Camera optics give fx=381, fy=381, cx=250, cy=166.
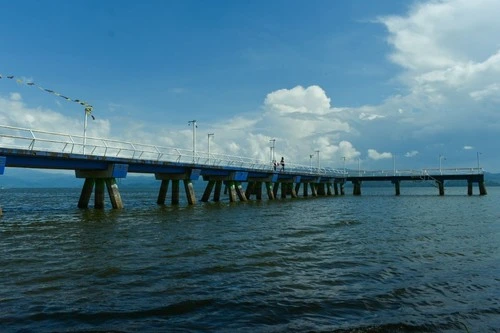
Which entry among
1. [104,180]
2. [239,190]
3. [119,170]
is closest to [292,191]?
[239,190]

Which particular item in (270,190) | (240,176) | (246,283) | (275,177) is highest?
(240,176)

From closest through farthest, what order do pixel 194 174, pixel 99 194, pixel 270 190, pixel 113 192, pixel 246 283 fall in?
pixel 246 283 → pixel 113 192 → pixel 99 194 → pixel 194 174 → pixel 270 190

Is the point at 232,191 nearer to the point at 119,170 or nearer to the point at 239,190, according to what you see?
the point at 239,190

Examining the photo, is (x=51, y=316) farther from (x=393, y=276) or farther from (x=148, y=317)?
(x=393, y=276)

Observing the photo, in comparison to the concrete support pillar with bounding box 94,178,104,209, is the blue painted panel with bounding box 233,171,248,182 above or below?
above

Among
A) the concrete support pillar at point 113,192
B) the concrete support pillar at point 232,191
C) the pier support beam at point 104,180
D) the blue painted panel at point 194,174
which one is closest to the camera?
the pier support beam at point 104,180

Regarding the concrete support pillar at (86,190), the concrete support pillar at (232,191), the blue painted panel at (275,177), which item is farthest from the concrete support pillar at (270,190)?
the concrete support pillar at (86,190)

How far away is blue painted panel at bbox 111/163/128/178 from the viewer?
34491 mm

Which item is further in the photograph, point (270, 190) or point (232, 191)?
point (270, 190)

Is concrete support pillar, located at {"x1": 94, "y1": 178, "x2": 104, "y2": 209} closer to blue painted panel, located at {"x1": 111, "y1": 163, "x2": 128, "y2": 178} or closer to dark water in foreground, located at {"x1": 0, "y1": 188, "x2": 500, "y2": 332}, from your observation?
blue painted panel, located at {"x1": 111, "y1": 163, "x2": 128, "y2": 178}

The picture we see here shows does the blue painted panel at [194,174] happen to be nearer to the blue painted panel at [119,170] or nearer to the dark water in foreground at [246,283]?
the blue painted panel at [119,170]

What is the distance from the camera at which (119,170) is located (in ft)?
115

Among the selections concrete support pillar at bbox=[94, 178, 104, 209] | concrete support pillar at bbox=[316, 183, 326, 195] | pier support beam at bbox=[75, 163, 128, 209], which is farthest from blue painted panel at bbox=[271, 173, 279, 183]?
concrete support pillar at bbox=[94, 178, 104, 209]

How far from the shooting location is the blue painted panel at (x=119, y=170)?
113 feet
